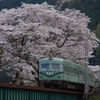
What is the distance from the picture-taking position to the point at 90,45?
34.2 metres

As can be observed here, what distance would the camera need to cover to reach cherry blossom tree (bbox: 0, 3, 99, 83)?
27453mm

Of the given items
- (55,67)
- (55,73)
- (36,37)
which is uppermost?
(36,37)

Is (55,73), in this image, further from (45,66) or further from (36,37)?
(36,37)

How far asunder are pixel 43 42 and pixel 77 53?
17.5 ft

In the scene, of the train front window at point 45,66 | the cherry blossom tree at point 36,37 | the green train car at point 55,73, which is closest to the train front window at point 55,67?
the green train car at point 55,73

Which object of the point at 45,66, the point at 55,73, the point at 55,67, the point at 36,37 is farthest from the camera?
the point at 36,37

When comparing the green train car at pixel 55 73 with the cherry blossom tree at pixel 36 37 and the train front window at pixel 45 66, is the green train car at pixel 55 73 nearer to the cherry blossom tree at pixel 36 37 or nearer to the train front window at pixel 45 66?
the train front window at pixel 45 66

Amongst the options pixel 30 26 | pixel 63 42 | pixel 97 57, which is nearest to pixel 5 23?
pixel 30 26

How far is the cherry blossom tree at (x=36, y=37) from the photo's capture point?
2745 cm

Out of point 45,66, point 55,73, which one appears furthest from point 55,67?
point 45,66

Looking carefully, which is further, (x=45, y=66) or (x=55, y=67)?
(x=45, y=66)

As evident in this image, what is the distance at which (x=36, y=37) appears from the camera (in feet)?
95.3

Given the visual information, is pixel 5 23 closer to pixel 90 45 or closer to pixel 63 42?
pixel 63 42

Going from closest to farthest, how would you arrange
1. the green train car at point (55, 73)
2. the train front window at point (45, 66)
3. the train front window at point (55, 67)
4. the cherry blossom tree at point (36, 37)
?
the green train car at point (55, 73), the train front window at point (55, 67), the train front window at point (45, 66), the cherry blossom tree at point (36, 37)
